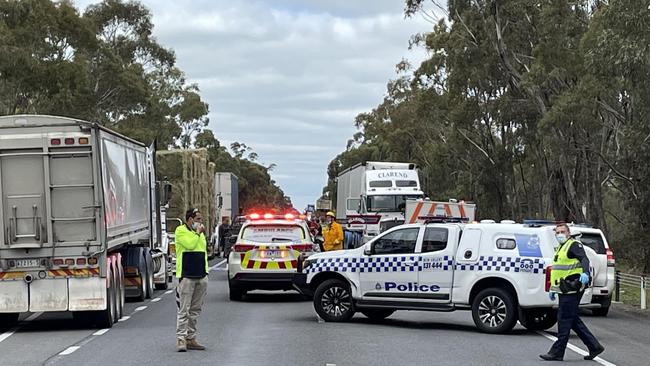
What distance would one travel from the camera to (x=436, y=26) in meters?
56.3

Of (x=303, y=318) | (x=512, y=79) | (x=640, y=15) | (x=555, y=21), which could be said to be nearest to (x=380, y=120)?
(x=512, y=79)

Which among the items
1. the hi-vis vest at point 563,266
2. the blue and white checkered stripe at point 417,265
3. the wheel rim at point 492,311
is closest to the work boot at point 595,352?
the hi-vis vest at point 563,266

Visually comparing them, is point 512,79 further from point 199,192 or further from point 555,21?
point 199,192

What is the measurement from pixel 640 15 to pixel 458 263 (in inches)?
383

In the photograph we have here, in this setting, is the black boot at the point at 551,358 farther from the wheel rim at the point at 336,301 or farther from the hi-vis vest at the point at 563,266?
the wheel rim at the point at 336,301

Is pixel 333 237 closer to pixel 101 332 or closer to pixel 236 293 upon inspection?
pixel 236 293

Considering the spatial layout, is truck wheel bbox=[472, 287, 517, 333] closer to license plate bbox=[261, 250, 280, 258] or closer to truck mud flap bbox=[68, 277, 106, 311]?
truck mud flap bbox=[68, 277, 106, 311]

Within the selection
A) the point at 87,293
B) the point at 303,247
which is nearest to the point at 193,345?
the point at 87,293

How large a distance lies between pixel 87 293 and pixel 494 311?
631 centimetres

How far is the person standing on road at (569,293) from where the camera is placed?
502 inches

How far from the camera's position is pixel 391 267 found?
661 inches

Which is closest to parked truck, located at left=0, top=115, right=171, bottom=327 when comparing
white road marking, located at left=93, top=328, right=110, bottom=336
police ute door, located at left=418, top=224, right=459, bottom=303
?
white road marking, located at left=93, top=328, right=110, bottom=336

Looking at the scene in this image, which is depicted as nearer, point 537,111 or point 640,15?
point 640,15

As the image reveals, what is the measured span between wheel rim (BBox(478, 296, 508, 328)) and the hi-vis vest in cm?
260
